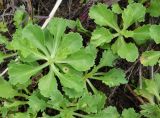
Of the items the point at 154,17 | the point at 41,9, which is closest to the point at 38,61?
the point at 41,9

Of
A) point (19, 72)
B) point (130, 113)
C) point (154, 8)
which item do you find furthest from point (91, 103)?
point (154, 8)

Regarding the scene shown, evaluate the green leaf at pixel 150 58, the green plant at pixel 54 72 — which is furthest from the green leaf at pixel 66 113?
the green leaf at pixel 150 58

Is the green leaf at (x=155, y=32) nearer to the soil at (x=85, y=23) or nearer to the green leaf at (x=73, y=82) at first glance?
the soil at (x=85, y=23)

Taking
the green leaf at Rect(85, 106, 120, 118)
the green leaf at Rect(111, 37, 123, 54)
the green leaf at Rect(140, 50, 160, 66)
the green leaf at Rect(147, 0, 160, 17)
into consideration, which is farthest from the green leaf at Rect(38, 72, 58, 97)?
the green leaf at Rect(147, 0, 160, 17)

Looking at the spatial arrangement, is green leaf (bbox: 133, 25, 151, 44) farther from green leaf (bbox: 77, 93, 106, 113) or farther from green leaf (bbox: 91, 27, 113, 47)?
green leaf (bbox: 77, 93, 106, 113)

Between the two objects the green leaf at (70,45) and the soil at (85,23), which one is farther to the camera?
the soil at (85,23)

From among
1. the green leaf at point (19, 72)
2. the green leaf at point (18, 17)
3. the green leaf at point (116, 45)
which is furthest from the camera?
the green leaf at point (18, 17)

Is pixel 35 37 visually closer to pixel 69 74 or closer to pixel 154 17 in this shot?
pixel 69 74
